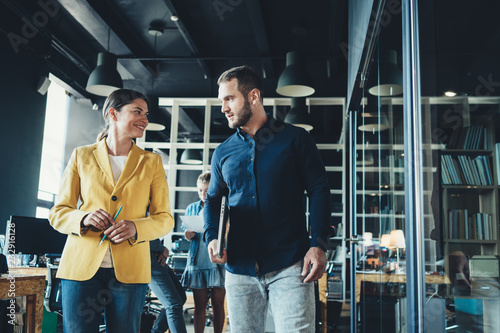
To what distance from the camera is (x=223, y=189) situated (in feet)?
6.23

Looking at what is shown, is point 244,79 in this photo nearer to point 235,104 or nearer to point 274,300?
point 235,104

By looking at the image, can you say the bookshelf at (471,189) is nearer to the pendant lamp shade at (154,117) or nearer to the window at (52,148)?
the pendant lamp shade at (154,117)

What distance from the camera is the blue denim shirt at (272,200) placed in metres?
1.66

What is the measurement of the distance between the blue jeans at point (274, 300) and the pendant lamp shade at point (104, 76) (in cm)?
480

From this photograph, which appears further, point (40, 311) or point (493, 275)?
point (40, 311)

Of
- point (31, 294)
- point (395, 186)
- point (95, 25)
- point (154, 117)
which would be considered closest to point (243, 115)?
point (395, 186)

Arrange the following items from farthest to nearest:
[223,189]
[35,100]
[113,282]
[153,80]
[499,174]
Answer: [153,80]
[35,100]
[223,189]
[113,282]
[499,174]

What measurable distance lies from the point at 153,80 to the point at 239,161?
25.4 feet

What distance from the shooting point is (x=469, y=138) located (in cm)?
108

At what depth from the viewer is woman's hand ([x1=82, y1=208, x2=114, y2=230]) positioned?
172cm

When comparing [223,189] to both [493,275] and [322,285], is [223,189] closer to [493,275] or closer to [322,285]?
[493,275]

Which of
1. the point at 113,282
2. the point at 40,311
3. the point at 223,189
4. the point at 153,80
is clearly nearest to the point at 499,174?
the point at 223,189

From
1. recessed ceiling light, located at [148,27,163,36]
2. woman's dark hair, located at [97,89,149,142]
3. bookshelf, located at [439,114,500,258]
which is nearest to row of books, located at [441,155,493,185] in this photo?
bookshelf, located at [439,114,500,258]

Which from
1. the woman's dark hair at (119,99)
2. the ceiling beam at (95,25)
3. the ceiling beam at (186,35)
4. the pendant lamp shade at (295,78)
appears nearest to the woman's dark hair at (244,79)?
the woman's dark hair at (119,99)
